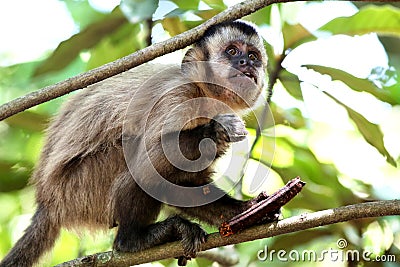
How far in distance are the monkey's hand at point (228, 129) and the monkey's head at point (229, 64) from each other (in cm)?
60

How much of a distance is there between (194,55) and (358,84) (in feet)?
4.75

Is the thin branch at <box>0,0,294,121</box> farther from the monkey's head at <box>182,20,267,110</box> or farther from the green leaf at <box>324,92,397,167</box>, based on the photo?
the green leaf at <box>324,92,397,167</box>

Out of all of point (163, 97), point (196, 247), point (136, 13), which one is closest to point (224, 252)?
point (196, 247)

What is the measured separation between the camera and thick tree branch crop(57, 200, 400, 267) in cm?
383

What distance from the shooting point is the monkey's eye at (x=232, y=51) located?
5688 millimetres

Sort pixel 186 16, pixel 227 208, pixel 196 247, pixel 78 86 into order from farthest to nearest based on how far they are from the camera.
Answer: pixel 186 16
pixel 227 208
pixel 196 247
pixel 78 86

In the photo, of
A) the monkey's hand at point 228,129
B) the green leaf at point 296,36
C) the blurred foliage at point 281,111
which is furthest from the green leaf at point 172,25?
the monkey's hand at point 228,129

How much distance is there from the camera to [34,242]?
546 cm

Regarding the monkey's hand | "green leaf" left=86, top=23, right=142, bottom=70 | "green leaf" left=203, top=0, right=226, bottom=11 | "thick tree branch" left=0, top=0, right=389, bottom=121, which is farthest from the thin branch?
"green leaf" left=203, top=0, right=226, bottom=11

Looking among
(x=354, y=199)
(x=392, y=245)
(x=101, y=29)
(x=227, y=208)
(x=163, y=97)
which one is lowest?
(x=392, y=245)

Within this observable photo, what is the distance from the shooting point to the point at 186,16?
6.29 m

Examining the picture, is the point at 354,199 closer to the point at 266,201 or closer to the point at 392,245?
the point at 392,245

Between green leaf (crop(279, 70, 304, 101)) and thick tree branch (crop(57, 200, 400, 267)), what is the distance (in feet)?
6.23

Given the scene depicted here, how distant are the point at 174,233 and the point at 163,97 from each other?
1.08 meters
